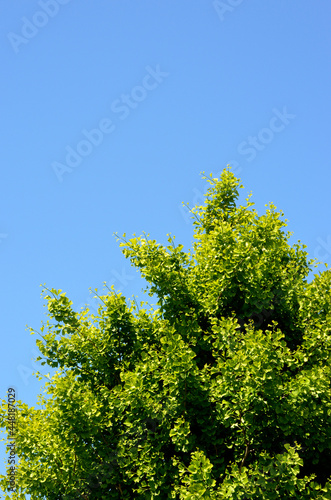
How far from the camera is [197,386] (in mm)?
11922

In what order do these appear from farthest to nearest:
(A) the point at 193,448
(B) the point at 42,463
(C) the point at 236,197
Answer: (C) the point at 236,197 < (B) the point at 42,463 < (A) the point at 193,448

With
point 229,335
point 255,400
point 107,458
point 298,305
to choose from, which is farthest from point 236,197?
point 107,458

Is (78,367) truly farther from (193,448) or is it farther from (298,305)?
(298,305)

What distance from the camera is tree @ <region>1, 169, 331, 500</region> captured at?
443 inches

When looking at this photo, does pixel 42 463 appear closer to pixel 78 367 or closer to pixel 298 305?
pixel 78 367

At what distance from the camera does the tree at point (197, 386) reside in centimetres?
1125

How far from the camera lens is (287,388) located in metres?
11.5

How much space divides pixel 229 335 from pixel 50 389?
5438 millimetres

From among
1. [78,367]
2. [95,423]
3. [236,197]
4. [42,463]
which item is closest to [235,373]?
[95,423]

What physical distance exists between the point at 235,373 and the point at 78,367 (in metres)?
5.01

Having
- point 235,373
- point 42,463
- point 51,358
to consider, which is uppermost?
point 51,358

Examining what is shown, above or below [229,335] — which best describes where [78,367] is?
above

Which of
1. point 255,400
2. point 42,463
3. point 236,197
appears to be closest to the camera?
point 255,400

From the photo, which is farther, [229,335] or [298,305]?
[298,305]
